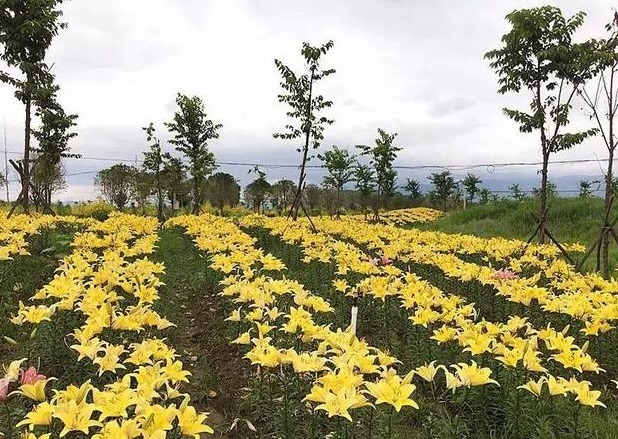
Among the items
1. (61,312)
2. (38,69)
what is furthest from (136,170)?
(61,312)

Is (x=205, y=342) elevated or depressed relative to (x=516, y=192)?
depressed

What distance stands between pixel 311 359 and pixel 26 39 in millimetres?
17149

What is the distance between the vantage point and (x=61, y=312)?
4.63m

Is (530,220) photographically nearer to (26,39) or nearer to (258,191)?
(26,39)

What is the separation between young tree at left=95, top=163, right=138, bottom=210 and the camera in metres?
33.7

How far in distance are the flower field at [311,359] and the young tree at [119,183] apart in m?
26.9

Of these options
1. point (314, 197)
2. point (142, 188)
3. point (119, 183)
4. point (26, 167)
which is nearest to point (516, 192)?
point (314, 197)

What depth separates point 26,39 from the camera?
16562mm

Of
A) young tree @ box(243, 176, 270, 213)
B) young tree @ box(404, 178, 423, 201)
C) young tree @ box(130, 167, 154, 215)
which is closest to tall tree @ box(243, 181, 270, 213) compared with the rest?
young tree @ box(243, 176, 270, 213)

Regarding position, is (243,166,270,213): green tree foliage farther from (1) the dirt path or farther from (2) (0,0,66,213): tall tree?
(1) the dirt path

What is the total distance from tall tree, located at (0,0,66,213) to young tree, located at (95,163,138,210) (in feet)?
55.1

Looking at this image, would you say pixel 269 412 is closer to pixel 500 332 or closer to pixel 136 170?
pixel 500 332

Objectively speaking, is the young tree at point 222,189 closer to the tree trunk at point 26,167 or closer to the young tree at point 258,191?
the young tree at point 258,191

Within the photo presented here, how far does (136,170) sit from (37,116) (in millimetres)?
13707
